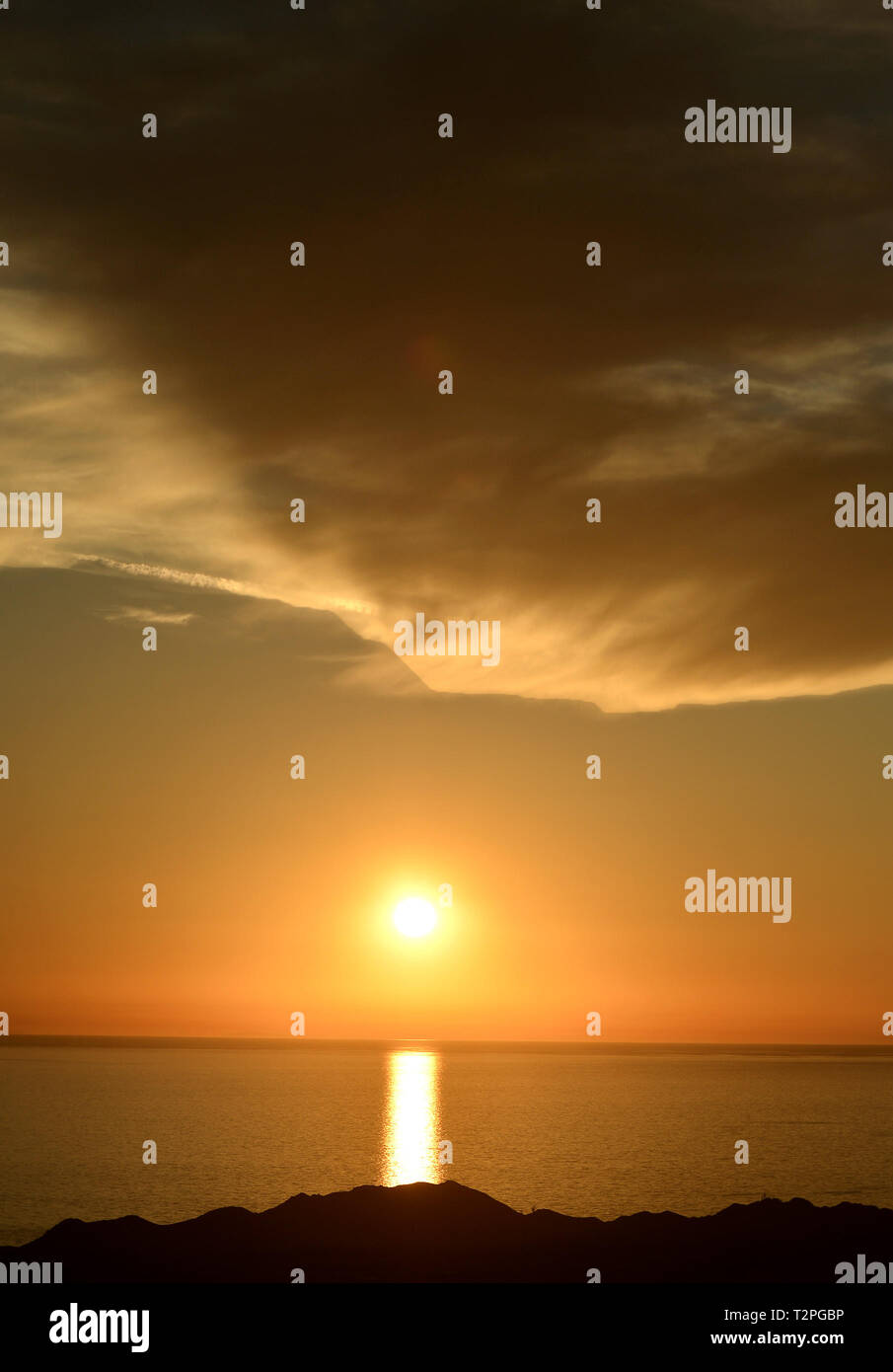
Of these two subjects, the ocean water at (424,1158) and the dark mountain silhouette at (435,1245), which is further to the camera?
the ocean water at (424,1158)

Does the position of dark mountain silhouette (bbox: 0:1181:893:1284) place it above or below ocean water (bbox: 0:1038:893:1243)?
above

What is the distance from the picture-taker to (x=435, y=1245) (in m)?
33.3

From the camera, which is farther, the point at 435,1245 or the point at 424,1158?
the point at 424,1158

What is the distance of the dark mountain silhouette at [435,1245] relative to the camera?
32.7m

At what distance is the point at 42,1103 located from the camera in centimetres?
19438

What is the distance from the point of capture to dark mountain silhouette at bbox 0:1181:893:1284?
32.7 metres

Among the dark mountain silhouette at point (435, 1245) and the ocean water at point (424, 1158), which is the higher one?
the dark mountain silhouette at point (435, 1245)

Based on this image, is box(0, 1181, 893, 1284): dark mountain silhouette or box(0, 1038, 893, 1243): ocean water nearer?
box(0, 1181, 893, 1284): dark mountain silhouette

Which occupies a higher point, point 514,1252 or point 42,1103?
point 514,1252
